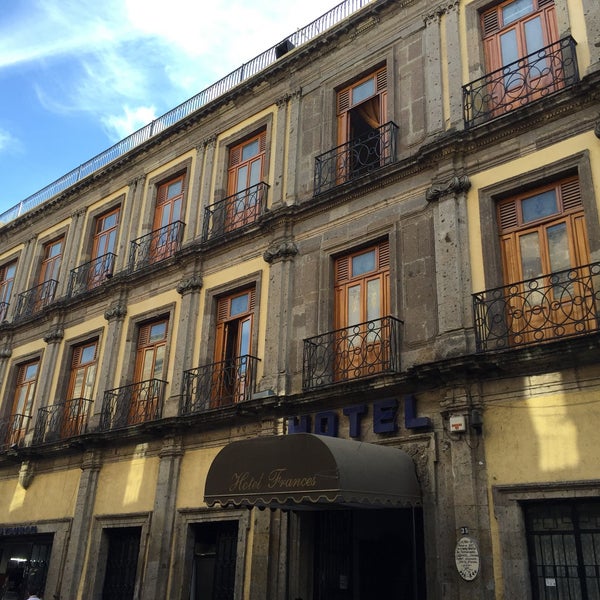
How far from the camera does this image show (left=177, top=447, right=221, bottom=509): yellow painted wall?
12.2m

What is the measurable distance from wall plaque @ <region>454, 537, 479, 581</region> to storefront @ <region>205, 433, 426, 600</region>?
0.71 m

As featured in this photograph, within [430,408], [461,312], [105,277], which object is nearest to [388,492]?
[430,408]

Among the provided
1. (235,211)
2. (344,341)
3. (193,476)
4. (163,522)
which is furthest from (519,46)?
(163,522)

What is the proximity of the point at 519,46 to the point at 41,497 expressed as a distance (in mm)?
13483

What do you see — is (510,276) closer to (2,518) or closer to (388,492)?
(388,492)

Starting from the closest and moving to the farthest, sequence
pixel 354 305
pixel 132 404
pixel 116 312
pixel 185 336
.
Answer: pixel 354 305 → pixel 185 336 → pixel 132 404 → pixel 116 312

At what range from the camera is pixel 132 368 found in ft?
48.8

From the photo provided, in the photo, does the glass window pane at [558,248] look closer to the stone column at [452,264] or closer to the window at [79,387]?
the stone column at [452,264]

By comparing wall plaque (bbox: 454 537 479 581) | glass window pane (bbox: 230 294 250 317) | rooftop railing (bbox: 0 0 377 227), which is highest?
rooftop railing (bbox: 0 0 377 227)

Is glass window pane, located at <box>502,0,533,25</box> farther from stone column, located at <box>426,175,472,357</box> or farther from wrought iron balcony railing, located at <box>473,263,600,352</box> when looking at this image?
wrought iron balcony railing, located at <box>473,263,600,352</box>

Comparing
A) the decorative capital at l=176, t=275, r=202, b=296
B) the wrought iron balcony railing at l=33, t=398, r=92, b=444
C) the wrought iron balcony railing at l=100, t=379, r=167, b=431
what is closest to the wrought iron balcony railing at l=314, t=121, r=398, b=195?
the decorative capital at l=176, t=275, r=202, b=296

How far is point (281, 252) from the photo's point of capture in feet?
41.3

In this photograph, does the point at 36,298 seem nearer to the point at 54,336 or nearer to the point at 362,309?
the point at 54,336

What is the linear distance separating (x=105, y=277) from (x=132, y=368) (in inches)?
118
